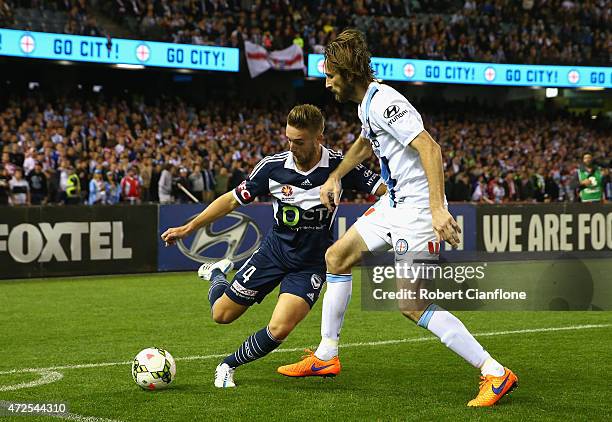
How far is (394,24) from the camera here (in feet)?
112

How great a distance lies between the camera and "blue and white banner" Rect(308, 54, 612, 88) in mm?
31547

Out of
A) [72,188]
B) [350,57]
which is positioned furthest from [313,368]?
[72,188]

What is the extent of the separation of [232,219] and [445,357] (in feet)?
30.3

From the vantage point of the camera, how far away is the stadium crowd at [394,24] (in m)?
27.5

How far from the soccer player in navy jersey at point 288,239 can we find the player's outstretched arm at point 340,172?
293mm

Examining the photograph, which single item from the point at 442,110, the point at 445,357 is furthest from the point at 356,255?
the point at 442,110

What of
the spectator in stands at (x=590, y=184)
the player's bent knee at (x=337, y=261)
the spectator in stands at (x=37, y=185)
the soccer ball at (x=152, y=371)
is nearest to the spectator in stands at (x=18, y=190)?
the spectator in stands at (x=37, y=185)

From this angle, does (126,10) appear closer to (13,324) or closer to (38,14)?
(38,14)

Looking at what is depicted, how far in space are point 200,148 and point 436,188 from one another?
791 inches

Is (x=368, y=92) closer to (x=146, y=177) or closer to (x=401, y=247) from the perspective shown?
(x=401, y=247)

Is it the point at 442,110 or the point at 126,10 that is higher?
the point at 126,10

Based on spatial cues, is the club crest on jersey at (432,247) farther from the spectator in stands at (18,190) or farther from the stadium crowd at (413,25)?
the stadium crowd at (413,25)

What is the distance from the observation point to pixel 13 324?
33.4 feet

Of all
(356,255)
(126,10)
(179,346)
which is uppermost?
(126,10)
